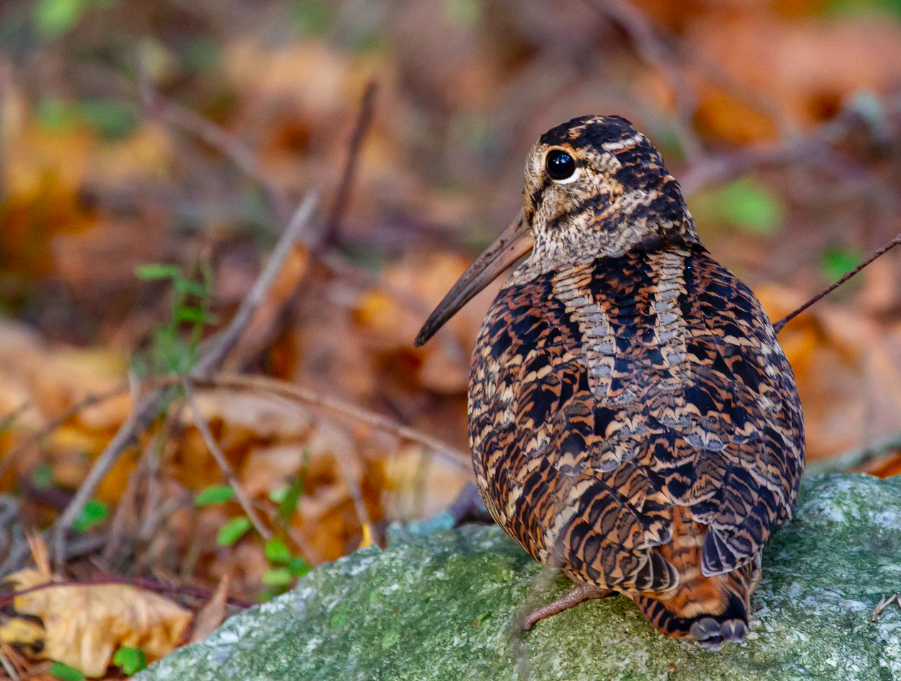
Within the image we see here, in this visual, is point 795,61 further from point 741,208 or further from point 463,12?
point 463,12

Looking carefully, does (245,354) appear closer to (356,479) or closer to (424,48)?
(356,479)

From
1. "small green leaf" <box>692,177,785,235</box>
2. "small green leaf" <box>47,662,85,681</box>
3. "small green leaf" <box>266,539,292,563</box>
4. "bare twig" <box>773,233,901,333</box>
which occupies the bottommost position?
"small green leaf" <box>47,662,85,681</box>

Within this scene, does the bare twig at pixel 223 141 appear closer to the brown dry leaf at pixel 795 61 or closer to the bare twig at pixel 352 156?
the bare twig at pixel 352 156

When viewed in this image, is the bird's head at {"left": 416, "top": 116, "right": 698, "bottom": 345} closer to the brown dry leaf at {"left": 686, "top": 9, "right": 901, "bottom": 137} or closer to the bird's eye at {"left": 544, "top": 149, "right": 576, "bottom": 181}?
the bird's eye at {"left": 544, "top": 149, "right": 576, "bottom": 181}

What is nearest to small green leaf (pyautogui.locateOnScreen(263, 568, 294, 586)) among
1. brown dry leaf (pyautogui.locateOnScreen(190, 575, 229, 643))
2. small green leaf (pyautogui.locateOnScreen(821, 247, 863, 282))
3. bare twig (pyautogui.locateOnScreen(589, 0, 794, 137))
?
brown dry leaf (pyautogui.locateOnScreen(190, 575, 229, 643))

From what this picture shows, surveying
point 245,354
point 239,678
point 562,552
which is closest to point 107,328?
point 245,354

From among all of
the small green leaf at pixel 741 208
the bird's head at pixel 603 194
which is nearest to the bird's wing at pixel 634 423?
the bird's head at pixel 603 194
